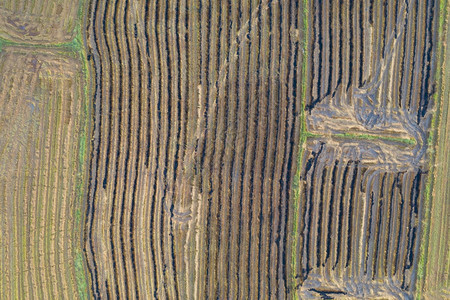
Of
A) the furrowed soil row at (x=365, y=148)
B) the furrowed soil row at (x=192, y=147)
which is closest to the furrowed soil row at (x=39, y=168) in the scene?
the furrowed soil row at (x=192, y=147)

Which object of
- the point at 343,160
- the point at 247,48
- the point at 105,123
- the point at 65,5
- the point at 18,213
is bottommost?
the point at 18,213

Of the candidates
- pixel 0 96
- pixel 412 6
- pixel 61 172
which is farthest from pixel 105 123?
pixel 412 6

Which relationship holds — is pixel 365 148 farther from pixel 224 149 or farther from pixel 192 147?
pixel 192 147

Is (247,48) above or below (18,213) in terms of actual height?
above

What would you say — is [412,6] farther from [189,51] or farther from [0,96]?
[0,96]

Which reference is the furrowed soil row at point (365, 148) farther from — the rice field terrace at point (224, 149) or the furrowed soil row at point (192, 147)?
the furrowed soil row at point (192, 147)

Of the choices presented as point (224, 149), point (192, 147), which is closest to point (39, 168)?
point (192, 147)
